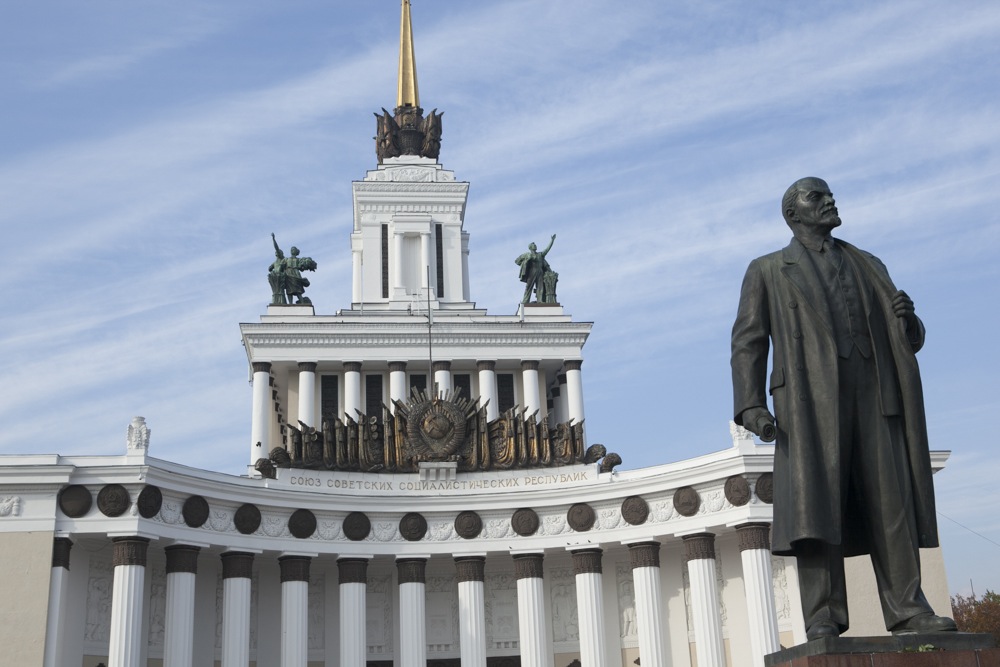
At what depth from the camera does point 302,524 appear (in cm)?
3462

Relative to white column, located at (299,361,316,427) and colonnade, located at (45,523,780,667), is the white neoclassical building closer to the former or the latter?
colonnade, located at (45,523,780,667)

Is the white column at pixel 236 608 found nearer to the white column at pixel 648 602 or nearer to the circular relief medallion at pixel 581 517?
the circular relief medallion at pixel 581 517

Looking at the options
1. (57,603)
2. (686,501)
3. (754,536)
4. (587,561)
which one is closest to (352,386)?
(587,561)

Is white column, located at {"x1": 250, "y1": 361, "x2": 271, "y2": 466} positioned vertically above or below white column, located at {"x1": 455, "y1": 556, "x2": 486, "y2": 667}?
above

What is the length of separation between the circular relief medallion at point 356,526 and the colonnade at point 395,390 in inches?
373

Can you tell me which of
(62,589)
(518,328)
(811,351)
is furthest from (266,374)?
(811,351)

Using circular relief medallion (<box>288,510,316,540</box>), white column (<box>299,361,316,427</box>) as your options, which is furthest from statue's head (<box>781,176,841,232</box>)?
white column (<box>299,361,316,427</box>)

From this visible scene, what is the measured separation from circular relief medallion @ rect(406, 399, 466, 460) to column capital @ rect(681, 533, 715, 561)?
8175 millimetres

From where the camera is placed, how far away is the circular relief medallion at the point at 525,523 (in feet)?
117

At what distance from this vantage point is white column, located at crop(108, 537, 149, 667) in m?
29.8

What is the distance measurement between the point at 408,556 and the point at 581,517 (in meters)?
5.26

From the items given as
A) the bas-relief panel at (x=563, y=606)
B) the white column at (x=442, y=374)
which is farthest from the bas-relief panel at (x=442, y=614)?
the white column at (x=442, y=374)

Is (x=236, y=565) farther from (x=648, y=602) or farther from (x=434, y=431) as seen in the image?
(x=648, y=602)

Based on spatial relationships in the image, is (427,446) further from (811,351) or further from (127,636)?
(811,351)
